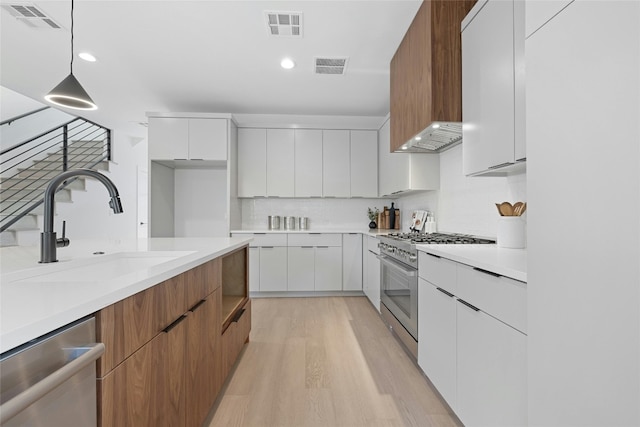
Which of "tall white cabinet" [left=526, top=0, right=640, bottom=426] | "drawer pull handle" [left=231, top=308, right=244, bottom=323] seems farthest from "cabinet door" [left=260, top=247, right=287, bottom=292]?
"tall white cabinet" [left=526, top=0, right=640, bottom=426]

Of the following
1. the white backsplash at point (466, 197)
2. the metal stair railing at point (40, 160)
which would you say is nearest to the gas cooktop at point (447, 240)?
the white backsplash at point (466, 197)

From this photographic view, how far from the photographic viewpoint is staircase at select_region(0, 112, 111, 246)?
13.5 ft

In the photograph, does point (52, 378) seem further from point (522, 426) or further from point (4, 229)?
point (4, 229)

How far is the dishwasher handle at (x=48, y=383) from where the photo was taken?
1.66ft

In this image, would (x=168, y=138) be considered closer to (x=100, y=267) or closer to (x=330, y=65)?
(x=330, y=65)

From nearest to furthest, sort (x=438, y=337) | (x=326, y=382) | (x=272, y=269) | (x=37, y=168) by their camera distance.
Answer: (x=438, y=337), (x=326, y=382), (x=272, y=269), (x=37, y=168)

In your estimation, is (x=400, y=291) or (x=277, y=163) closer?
(x=400, y=291)

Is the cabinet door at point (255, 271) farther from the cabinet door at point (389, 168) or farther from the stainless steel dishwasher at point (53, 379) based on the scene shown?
the stainless steel dishwasher at point (53, 379)

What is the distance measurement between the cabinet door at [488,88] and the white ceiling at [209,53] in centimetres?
67

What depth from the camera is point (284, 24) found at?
2.49 meters

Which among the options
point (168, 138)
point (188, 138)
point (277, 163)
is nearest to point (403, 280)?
point (277, 163)

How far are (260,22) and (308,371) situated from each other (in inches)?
103

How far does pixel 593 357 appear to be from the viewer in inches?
31.8

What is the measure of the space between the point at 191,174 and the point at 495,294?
4.44 m
